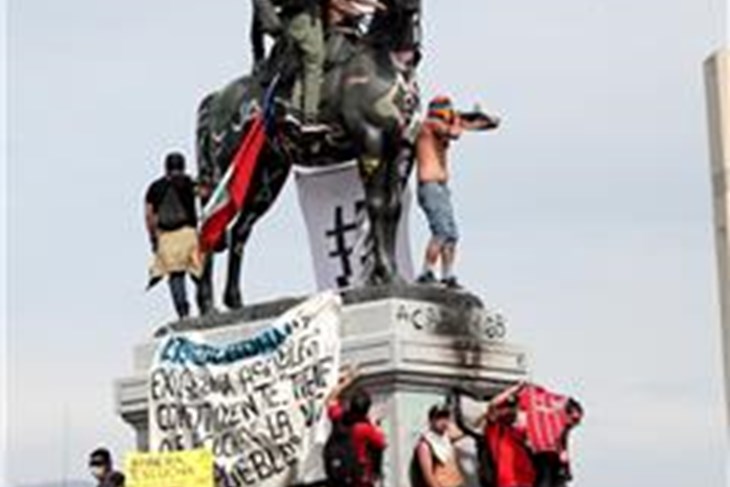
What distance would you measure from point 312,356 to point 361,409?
171cm

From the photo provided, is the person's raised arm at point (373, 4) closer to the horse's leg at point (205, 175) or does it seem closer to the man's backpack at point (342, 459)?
the horse's leg at point (205, 175)

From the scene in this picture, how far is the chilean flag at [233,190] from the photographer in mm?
18703

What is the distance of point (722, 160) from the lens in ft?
70.2

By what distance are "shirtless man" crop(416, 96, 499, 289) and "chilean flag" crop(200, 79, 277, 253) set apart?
1.54 metres

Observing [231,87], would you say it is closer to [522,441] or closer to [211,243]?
[211,243]

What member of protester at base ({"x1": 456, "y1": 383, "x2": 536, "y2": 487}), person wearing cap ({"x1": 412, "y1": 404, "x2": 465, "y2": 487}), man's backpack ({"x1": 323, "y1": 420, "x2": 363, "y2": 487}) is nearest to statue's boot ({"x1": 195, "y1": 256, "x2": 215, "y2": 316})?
person wearing cap ({"x1": 412, "y1": 404, "x2": 465, "y2": 487})

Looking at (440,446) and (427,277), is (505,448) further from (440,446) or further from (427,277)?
(427,277)

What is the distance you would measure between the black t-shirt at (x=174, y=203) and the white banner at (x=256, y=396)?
125 centimetres

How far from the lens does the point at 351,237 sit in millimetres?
19188

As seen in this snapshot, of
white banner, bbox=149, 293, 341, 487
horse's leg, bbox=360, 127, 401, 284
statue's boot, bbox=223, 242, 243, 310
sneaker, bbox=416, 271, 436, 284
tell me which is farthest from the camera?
statue's boot, bbox=223, 242, 243, 310

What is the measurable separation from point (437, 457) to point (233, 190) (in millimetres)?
3448

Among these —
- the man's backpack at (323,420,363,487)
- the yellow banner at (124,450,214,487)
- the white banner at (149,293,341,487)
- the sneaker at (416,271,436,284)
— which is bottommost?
the man's backpack at (323,420,363,487)

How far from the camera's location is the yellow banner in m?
→ 16.9

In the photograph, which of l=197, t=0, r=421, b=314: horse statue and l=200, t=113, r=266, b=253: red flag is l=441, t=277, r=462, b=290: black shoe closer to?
l=197, t=0, r=421, b=314: horse statue
